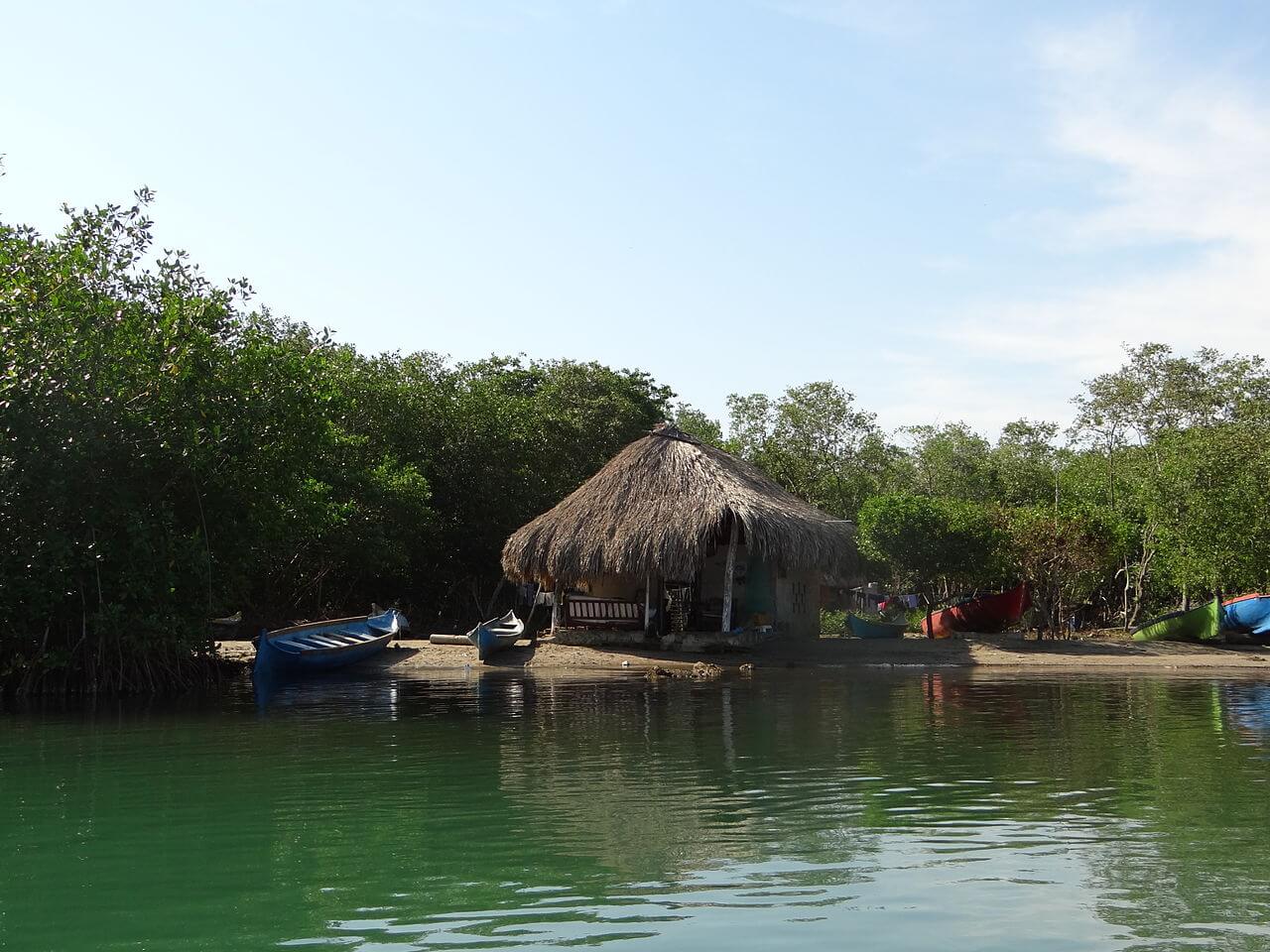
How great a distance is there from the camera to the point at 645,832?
6.81 m

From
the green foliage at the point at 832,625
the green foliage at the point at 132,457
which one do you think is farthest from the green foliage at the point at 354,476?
the green foliage at the point at 832,625

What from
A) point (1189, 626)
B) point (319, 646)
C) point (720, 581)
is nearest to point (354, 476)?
point (319, 646)

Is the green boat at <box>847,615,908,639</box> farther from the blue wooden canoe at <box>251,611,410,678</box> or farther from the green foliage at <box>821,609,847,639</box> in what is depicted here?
the blue wooden canoe at <box>251,611,410,678</box>

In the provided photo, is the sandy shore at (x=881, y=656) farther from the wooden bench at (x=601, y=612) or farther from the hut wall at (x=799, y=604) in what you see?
the hut wall at (x=799, y=604)

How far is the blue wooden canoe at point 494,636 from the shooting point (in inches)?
809

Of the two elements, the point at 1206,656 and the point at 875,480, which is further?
the point at 875,480

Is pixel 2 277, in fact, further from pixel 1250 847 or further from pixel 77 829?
pixel 1250 847

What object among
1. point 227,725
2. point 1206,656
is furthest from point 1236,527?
point 227,725

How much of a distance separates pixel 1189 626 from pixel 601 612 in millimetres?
11684

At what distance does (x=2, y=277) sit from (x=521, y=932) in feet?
44.9

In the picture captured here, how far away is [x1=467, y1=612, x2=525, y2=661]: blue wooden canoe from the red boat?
9005mm

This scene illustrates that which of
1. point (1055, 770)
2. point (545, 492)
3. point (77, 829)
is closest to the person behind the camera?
point (77, 829)

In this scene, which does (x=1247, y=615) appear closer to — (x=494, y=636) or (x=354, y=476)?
(x=494, y=636)

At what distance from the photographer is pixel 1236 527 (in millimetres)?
22516
